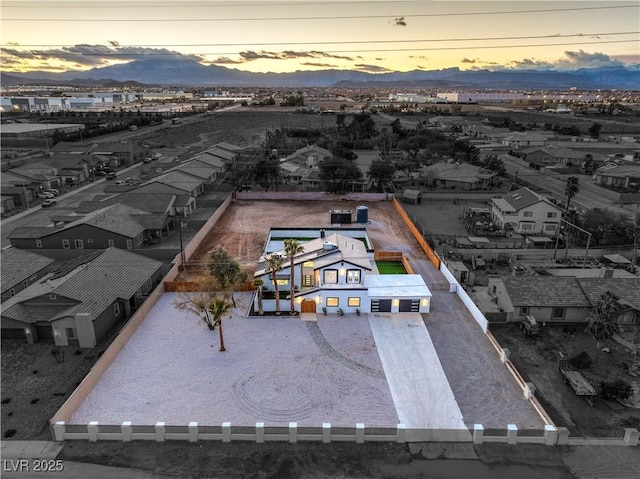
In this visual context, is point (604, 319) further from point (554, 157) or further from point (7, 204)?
point (554, 157)

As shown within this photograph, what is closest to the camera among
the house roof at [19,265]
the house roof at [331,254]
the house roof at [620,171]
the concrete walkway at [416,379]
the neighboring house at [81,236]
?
the concrete walkway at [416,379]

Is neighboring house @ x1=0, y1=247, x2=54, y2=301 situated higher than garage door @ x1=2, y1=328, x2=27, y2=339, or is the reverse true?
neighboring house @ x1=0, y1=247, x2=54, y2=301

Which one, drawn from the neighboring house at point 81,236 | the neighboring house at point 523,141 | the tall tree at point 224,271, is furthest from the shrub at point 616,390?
the neighboring house at point 523,141

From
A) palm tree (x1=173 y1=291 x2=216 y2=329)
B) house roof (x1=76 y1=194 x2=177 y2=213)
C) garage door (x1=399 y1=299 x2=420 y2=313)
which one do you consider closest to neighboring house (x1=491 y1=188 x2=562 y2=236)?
garage door (x1=399 y1=299 x2=420 y2=313)

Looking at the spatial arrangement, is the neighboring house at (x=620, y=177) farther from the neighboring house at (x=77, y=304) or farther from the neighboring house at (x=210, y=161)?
the neighboring house at (x=77, y=304)

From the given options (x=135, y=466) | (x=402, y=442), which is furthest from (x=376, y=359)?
(x=135, y=466)

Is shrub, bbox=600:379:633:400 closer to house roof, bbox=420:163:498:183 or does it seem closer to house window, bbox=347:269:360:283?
house window, bbox=347:269:360:283
